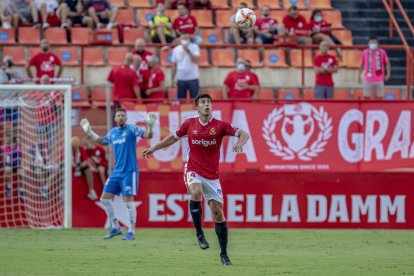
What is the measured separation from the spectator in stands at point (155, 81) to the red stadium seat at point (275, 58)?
3657mm

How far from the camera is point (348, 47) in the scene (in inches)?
948

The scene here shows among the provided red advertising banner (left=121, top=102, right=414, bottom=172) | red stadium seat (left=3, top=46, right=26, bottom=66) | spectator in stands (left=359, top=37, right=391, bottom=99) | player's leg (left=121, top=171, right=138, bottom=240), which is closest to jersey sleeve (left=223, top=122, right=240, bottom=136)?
player's leg (left=121, top=171, right=138, bottom=240)

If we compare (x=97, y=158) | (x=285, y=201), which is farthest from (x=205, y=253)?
(x=97, y=158)

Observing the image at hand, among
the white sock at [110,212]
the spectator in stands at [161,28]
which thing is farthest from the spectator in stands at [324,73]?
the white sock at [110,212]

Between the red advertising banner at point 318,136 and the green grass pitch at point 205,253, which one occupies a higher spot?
the red advertising banner at point 318,136

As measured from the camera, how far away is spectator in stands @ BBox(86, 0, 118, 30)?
2521cm

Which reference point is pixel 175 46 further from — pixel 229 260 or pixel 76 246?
pixel 229 260

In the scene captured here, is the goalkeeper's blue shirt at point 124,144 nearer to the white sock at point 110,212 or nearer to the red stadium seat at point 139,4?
the white sock at point 110,212

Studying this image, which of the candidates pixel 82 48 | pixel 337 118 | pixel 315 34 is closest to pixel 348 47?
pixel 315 34

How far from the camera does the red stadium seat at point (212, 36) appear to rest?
Answer: 2600 cm

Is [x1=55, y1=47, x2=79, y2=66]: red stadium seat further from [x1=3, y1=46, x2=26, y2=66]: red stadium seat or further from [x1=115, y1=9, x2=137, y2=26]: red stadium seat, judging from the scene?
[x1=115, y1=9, x2=137, y2=26]: red stadium seat

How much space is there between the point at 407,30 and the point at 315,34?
135 inches

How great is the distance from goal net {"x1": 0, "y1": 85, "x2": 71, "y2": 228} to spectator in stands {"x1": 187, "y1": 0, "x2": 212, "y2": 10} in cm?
670

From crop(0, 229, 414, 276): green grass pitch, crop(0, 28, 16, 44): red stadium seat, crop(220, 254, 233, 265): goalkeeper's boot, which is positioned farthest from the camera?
crop(0, 28, 16, 44): red stadium seat
